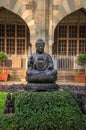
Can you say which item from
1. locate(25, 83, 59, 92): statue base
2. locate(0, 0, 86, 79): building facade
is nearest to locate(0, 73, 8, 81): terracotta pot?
locate(0, 0, 86, 79): building facade

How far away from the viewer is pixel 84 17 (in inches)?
875

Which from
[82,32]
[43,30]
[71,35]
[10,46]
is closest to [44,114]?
[43,30]

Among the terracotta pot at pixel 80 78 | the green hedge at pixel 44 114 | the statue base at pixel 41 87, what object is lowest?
the terracotta pot at pixel 80 78

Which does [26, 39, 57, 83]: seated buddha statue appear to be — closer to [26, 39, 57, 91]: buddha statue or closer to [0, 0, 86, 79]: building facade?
[26, 39, 57, 91]: buddha statue

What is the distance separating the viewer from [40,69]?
895cm

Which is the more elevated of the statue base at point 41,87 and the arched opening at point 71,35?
the arched opening at point 71,35

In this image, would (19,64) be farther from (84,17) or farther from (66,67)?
(84,17)

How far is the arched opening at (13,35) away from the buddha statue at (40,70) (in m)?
12.8

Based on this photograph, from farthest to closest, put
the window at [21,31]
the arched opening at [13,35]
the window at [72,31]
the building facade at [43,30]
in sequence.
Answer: the window at [72,31]
the window at [21,31]
the arched opening at [13,35]
the building facade at [43,30]

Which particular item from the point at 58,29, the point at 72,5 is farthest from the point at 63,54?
the point at 72,5

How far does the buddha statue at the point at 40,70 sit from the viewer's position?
28.7 feet

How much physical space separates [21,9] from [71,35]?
3368 mm

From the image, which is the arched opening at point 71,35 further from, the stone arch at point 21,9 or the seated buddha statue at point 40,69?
the seated buddha statue at point 40,69

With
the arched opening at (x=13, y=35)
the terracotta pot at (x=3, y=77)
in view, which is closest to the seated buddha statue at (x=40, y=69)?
the terracotta pot at (x=3, y=77)
